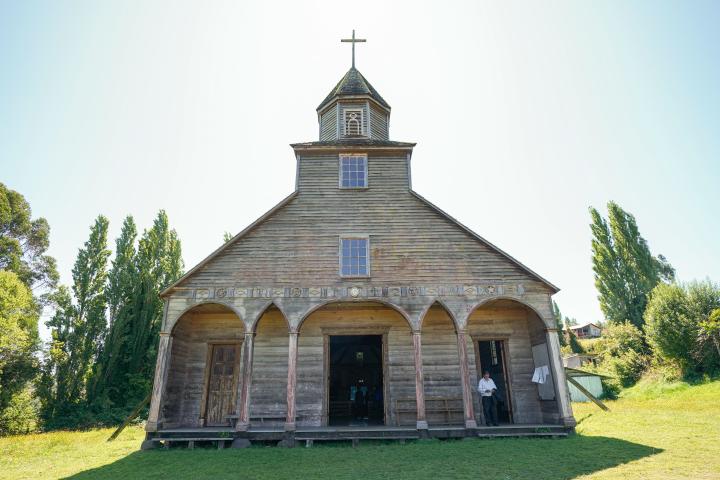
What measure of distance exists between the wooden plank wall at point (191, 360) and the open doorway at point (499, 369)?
9.42 metres

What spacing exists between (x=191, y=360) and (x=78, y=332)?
1432 cm

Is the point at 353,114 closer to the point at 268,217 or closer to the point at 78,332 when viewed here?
the point at 268,217

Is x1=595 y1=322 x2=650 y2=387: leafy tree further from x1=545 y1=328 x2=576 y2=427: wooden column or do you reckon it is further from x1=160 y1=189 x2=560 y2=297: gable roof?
x1=160 y1=189 x2=560 y2=297: gable roof

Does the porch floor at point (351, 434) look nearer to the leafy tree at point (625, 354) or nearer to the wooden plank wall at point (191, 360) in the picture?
the wooden plank wall at point (191, 360)

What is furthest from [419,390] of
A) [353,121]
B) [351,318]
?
[353,121]

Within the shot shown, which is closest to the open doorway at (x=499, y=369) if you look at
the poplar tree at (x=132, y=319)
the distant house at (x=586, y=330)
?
the poplar tree at (x=132, y=319)

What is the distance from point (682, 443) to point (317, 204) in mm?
11922

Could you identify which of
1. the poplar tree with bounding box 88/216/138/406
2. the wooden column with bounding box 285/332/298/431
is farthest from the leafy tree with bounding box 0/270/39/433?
the wooden column with bounding box 285/332/298/431

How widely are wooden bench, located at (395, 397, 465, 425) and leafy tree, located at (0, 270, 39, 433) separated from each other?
1950 cm

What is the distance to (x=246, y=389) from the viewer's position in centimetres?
1125

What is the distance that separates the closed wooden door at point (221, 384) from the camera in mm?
13586

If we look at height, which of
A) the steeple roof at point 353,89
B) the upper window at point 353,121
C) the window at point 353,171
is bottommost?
the window at point 353,171

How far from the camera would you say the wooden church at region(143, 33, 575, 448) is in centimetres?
1179

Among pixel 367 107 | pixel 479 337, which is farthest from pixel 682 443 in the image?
pixel 367 107
